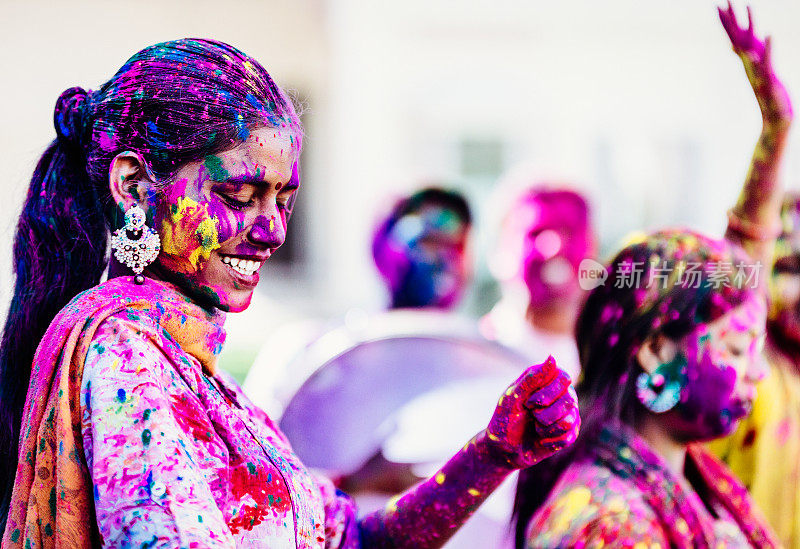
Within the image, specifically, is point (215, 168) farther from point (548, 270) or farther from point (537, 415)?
point (548, 270)

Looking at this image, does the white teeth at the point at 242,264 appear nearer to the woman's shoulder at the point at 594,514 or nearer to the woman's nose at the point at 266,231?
the woman's nose at the point at 266,231

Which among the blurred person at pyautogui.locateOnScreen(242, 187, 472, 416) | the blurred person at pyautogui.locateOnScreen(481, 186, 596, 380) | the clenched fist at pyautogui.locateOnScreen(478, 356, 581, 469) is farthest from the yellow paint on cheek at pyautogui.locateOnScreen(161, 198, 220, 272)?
the blurred person at pyautogui.locateOnScreen(481, 186, 596, 380)

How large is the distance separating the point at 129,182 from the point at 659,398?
122cm

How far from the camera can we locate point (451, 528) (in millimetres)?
1688

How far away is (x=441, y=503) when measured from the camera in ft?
5.49

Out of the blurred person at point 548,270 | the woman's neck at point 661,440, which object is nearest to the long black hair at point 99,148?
the woman's neck at point 661,440

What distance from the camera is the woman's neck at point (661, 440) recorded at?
200 cm

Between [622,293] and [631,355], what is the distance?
0.14 meters

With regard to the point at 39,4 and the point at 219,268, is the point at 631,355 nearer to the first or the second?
the point at 219,268


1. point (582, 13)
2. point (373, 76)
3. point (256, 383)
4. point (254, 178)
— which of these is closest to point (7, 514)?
point (254, 178)

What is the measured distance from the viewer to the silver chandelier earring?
4.53 feet

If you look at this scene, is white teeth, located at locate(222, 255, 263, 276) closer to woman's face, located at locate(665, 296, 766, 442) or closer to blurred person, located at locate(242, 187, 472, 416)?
woman's face, located at locate(665, 296, 766, 442)

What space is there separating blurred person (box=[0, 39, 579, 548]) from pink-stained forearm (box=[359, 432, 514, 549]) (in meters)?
0.04

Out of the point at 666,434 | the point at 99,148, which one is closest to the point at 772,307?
the point at 666,434
